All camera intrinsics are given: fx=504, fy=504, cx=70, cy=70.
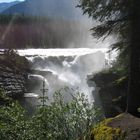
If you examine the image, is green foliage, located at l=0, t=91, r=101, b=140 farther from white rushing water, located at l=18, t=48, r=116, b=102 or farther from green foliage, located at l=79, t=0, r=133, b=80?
white rushing water, located at l=18, t=48, r=116, b=102

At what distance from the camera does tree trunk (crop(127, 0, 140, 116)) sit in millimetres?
13141

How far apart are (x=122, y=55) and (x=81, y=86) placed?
19.7 metres

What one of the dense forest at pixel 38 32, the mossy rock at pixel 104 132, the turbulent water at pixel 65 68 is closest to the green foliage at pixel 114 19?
the mossy rock at pixel 104 132

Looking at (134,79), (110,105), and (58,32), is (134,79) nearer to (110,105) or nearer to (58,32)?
(110,105)

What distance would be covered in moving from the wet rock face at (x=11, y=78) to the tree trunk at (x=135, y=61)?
8.73 m

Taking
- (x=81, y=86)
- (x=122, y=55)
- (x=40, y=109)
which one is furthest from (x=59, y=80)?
(x=40, y=109)

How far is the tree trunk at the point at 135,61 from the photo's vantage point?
43.1 ft

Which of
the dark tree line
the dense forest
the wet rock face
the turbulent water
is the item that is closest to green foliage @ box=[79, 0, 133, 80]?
the dark tree line

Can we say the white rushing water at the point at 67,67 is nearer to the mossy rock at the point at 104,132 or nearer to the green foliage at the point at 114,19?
the green foliage at the point at 114,19

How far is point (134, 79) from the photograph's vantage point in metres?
13.2

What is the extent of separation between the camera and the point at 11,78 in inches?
925

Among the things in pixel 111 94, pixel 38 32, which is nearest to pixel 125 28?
pixel 111 94

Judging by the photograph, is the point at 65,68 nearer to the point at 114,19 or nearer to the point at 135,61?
the point at 114,19

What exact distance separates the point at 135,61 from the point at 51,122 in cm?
733
